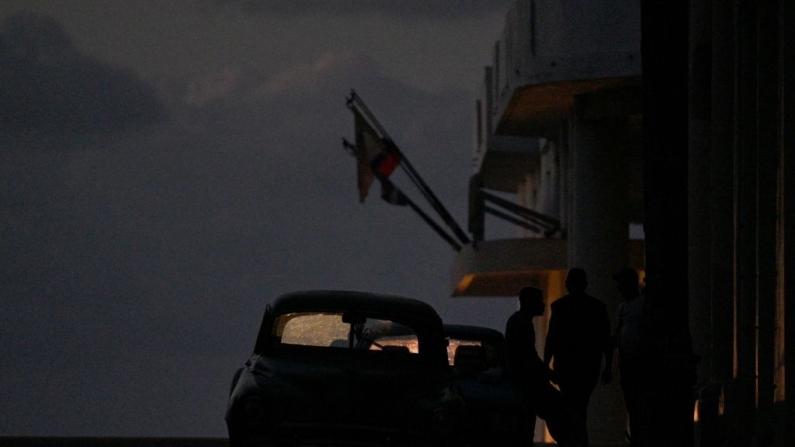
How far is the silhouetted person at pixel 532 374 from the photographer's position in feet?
54.3

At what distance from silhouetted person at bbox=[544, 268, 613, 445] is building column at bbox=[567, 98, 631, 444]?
63.8ft

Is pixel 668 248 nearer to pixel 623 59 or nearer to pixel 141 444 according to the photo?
pixel 141 444

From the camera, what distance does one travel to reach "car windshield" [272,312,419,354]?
53.3ft

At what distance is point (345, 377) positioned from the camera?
50.6ft

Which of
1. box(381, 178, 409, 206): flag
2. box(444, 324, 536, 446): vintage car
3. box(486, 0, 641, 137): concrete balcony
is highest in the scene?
box(486, 0, 641, 137): concrete balcony

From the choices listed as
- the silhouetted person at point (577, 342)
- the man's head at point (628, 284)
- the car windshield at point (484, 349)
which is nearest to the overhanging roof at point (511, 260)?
the car windshield at point (484, 349)

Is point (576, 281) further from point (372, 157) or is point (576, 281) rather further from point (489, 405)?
point (372, 157)

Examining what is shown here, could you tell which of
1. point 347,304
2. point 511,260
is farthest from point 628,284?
point 511,260

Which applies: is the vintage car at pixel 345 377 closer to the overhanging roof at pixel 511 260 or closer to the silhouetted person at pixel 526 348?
the silhouetted person at pixel 526 348

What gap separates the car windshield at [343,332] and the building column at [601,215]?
66.6ft

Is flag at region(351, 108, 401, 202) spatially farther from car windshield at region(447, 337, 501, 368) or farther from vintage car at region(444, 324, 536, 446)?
vintage car at region(444, 324, 536, 446)

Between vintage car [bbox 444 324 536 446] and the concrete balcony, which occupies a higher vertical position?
the concrete balcony

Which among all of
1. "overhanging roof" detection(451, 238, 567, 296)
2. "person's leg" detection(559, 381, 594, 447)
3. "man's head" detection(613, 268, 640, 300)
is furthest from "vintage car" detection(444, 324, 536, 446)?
"overhanging roof" detection(451, 238, 567, 296)

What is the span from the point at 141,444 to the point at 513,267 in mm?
23494
